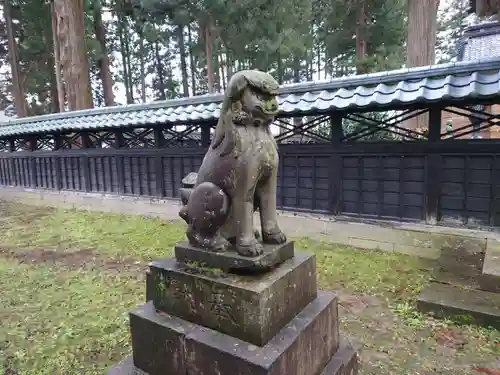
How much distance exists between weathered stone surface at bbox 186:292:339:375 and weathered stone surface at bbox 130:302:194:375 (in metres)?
0.10

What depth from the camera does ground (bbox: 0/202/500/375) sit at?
3.28m

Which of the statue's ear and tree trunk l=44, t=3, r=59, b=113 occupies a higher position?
tree trunk l=44, t=3, r=59, b=113

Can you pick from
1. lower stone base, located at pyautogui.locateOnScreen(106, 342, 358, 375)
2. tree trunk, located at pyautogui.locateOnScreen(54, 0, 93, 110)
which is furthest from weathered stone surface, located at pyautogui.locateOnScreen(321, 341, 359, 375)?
tree trunk, located at pyautogui.locateOnScreen(54, 0, 93, 110)

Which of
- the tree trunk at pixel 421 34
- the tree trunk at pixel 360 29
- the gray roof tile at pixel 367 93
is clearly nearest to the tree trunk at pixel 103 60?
the gray roof tile at pixel 367 93

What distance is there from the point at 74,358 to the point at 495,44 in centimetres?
1535

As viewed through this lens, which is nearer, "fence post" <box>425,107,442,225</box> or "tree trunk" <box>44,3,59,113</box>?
"fence post" <box>425,107,442,225</box>

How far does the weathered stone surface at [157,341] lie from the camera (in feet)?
7.78

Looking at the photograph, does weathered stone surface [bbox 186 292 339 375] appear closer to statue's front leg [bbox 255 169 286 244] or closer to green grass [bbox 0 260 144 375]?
statue's front leg [bbox 255 169 286 244]

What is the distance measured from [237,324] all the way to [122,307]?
283 cm

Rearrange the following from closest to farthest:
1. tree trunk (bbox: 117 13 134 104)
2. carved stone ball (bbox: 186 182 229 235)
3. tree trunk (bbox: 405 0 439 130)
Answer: carved stone ball (bbox: 186 182 229 235) < tree trunk (bbox: 405 0 439 130) < tree trunk (bbox: 117 13 134 104)

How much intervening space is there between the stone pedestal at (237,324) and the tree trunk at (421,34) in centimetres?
808

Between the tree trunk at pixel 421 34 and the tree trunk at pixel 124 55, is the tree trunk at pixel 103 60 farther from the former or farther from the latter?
the tree trunk at pixel 421 34

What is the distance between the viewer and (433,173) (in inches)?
218

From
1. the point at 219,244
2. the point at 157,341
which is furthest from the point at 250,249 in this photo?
the point at 157,341
